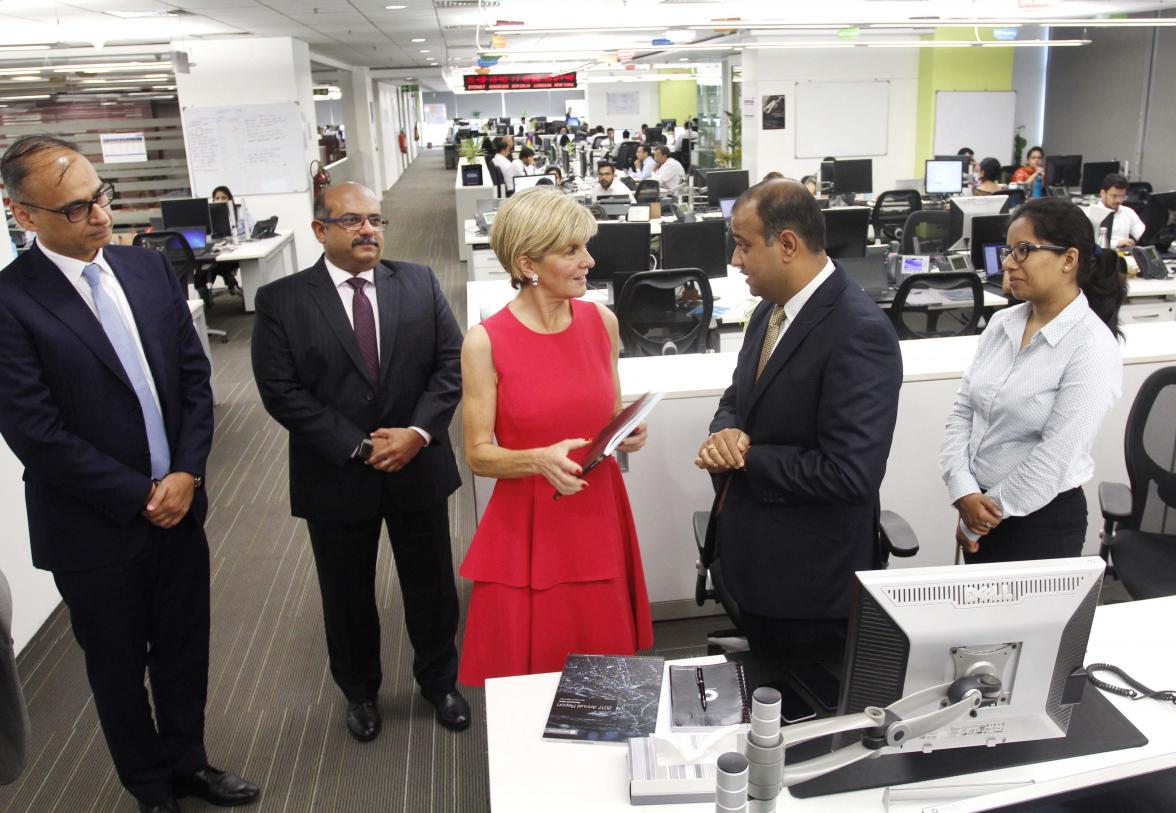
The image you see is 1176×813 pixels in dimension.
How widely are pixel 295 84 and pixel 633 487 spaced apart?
872 cm

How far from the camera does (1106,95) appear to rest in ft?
45.5

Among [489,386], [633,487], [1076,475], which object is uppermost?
[489,386]

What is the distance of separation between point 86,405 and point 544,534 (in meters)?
1.10

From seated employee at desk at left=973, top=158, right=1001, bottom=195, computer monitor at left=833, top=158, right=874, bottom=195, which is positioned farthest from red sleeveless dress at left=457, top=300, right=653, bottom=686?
computer monitor at left=833, top=158, right=874, bottom=195

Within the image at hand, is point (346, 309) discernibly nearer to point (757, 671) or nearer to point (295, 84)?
point (757, 671)

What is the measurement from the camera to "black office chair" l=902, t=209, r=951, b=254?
707cm

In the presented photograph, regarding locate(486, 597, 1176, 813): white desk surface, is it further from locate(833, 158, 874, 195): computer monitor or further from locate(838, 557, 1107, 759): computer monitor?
locate(833, 158, 874, 195): computer monitor

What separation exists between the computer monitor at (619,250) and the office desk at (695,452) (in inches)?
94.9

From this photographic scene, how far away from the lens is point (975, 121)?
14047 millimetres

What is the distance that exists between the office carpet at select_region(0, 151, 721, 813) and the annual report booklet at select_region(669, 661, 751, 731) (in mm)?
1075

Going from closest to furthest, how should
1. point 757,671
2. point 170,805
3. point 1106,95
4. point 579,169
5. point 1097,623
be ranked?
point 757,671, point 1097,623, point 170,805, point 1106,95, point 579,169

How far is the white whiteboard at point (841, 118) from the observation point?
13.6 meters

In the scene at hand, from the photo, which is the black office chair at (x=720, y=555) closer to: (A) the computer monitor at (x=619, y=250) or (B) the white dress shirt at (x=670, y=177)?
(A) the computer monitor at (x=619, y=250)

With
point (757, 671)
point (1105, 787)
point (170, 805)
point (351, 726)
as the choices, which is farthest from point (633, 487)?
point (1105, 787)
